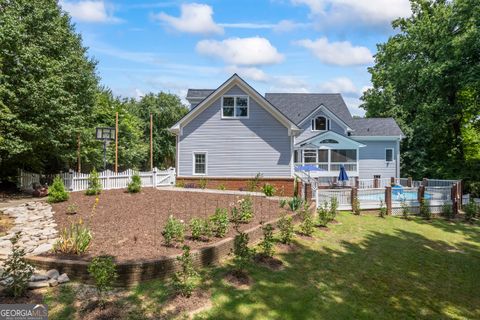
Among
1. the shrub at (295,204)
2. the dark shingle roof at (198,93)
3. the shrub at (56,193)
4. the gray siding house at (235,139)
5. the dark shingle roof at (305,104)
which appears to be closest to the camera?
the shrub at (295,204)

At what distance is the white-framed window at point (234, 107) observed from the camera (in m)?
18.9

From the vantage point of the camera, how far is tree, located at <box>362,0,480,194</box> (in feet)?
69.0

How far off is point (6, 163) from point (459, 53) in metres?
28.0

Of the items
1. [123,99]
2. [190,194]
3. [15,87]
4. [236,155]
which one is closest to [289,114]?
[236,155]

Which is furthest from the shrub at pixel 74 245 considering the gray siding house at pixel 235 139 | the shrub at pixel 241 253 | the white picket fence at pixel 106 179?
the gray siding house at pixel 235 139

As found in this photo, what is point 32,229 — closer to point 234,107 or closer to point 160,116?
point 234,107

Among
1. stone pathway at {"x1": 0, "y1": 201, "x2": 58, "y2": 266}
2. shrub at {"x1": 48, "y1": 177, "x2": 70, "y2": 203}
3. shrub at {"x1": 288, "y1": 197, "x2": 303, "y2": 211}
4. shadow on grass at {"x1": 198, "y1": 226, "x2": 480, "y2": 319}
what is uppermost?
shrub at {"x1": 48, "y1": 177, "x2": 70, "y2": 203}

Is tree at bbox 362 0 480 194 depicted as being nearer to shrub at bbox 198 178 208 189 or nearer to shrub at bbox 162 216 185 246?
shrub at bbox 198 178 208 189

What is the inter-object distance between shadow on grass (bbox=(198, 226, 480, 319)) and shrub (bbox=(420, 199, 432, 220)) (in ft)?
18.3

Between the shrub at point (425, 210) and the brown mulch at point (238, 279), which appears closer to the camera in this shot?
the brown mulch at point (238, 279)

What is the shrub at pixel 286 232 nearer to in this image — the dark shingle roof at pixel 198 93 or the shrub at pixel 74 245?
the shrub at pixel 74 245

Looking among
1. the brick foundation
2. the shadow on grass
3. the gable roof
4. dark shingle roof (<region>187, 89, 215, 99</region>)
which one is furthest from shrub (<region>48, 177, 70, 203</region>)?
dark shingle roof (<region>187, 89, 215, 99</region>)

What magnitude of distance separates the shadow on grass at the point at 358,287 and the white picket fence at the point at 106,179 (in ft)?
37.7

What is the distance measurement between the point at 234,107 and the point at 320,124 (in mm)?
11327
